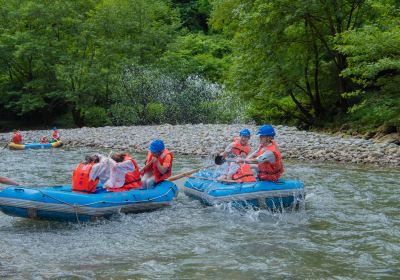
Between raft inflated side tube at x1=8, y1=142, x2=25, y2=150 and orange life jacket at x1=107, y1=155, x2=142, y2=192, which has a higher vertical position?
orange life jacket at x1=107, y1=155, x2=142, y2=192

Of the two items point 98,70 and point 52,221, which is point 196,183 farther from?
point 98,70

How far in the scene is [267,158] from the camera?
809 cm

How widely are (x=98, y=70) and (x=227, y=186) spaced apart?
19.4 meters

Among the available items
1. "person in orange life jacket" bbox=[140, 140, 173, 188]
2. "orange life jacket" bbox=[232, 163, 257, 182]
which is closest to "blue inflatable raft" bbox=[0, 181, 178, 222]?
"person in orange life jacket" bbox=[140, 140, 173, 188]

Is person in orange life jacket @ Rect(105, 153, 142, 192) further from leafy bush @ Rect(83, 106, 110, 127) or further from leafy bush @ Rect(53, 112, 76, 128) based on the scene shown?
leafy bush @ Rect(53, 112, 76, 128)

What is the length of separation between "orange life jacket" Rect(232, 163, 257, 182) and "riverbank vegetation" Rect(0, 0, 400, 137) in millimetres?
6510

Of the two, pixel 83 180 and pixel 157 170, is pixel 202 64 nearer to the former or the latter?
pixel 157 170

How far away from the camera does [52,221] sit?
770cm

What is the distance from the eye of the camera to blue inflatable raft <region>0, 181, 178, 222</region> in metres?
7.28

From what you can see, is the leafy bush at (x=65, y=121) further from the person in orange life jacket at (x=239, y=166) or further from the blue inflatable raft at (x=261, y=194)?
the blue inflatable raft at (x=261, y=194)

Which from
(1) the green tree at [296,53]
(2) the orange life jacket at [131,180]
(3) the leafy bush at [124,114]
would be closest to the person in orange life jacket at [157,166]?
(2) the orange life jacket at [131,180]

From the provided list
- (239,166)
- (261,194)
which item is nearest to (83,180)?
(239,166)

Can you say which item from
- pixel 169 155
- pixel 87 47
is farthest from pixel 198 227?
pixel 87 47

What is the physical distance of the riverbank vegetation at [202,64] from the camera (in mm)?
16891
